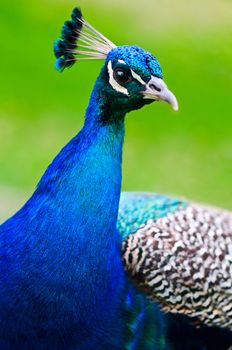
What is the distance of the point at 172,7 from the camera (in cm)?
598

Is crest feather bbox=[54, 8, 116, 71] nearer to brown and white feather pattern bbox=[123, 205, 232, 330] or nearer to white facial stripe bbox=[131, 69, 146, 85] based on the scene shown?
white facial stripe bbox=[131, 69, 146, 85]

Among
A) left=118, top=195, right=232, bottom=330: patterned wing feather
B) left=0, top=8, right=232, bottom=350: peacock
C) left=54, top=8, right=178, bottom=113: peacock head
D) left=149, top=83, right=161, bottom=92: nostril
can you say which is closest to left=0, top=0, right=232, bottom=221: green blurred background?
left=118, top=195, right=232, bottom=330: patterned wing feather

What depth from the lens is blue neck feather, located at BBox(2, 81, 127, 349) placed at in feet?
7.91

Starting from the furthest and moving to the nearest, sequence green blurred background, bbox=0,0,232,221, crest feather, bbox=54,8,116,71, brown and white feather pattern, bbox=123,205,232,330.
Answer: green blurred background, bbox=0,0,232,221 < brown and white feather pattern, bbox=123,205,232,330 < crest feather, bbox=54,8,116,71

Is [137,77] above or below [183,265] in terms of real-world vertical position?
above

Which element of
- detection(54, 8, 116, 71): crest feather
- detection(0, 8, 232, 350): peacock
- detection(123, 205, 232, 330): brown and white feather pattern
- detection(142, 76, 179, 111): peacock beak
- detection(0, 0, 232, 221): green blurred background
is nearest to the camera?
detection(142, 76, 179, 111): peacock beak

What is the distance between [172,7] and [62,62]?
140 inches

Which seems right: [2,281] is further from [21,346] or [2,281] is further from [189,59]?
[189,59]

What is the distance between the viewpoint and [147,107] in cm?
518

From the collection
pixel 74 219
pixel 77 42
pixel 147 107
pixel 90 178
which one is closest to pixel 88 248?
pixel 74 219

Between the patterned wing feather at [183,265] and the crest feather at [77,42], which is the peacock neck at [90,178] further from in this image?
the patterned wing feather at [183,265]

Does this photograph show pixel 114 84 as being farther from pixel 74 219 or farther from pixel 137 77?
pixel 74 219

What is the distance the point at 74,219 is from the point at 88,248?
9 centimetres

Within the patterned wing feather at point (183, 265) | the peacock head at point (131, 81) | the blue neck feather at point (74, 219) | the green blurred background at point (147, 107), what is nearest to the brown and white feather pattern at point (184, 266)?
the patterned wing feather at point (183, 265)
